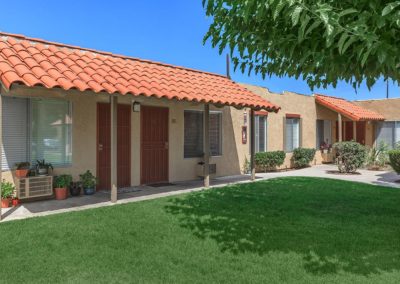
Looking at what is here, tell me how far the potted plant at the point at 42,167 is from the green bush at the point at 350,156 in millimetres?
11849

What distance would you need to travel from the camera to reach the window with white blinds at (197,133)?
12367 mm

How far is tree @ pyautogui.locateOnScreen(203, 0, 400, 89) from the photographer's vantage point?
2939 millimetres

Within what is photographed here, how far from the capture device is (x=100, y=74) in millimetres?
8398

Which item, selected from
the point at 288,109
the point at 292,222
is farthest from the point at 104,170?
the point at 288,109

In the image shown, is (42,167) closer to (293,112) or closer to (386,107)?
(293,112)

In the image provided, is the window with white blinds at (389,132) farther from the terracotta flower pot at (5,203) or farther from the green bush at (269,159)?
the terracotta flower pot at (5,203)

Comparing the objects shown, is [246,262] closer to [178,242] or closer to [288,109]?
[178,242]

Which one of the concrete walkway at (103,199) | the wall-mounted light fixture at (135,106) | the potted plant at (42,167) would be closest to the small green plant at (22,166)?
the potted plant at (42,167)

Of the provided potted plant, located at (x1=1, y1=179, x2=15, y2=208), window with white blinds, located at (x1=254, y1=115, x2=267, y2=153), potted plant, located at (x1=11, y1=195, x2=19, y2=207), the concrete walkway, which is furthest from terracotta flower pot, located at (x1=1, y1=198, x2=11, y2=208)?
window with white blinds, located at (x1=254, y1=115, x2=267, y2=153)

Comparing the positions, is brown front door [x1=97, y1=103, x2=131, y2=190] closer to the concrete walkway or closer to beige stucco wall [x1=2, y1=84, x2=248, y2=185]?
beige stucco wall [x1=2, y1=84, x2=248, y2=185]

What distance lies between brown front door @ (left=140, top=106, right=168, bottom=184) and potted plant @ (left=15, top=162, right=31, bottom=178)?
3.57 m

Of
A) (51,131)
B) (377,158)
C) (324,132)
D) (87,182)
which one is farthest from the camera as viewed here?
(324,132)

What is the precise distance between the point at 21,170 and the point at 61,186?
3.31 ft

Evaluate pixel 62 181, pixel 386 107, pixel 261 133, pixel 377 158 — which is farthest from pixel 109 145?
pixel 386 107
